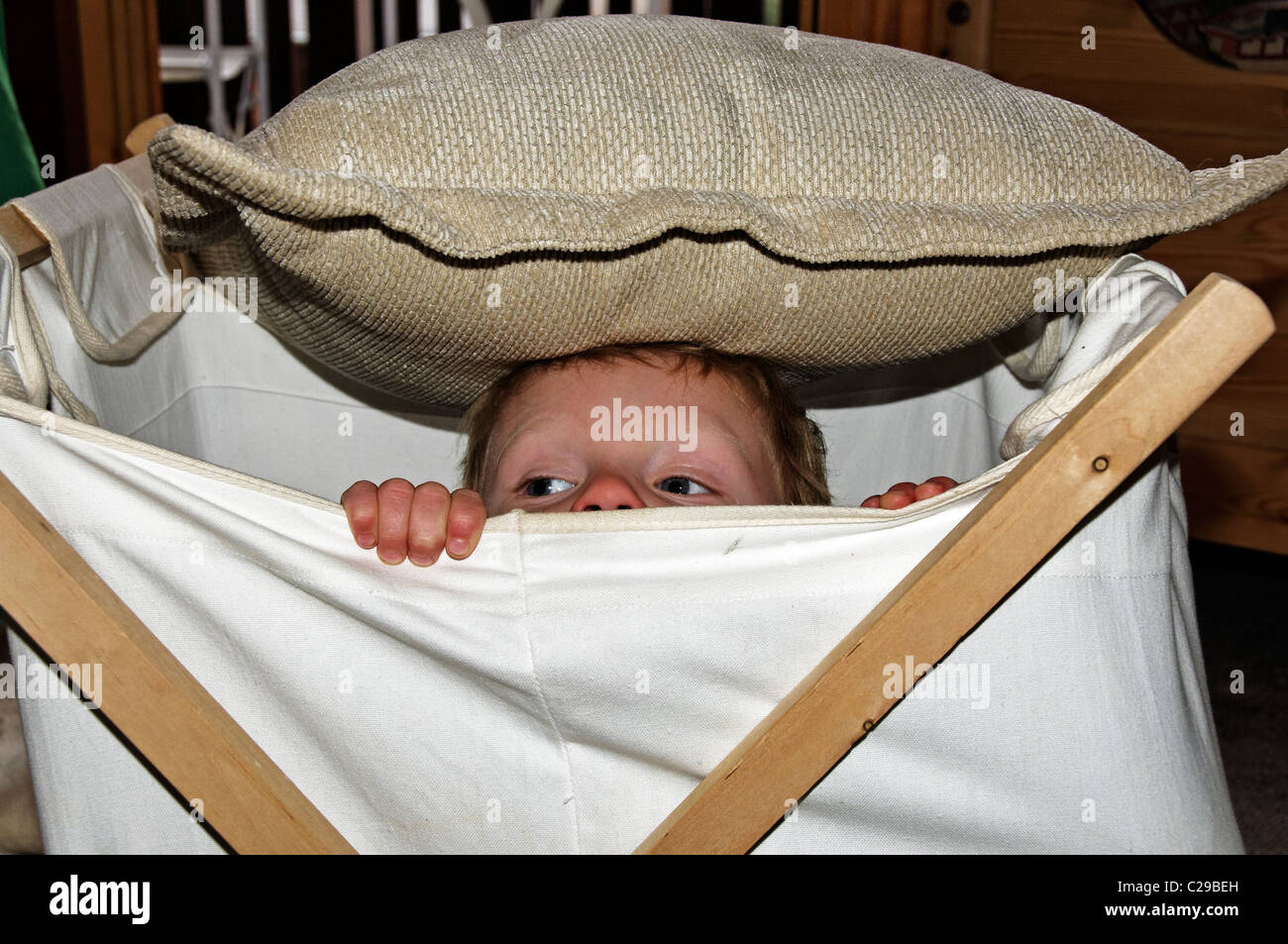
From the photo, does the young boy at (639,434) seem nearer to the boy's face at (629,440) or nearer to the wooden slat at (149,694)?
the boy's face at (629,440)

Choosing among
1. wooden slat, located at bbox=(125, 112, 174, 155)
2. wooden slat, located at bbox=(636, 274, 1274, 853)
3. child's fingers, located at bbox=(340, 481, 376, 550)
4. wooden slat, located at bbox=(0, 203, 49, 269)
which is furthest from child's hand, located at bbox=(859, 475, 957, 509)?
wooden slat, located at bbox=(125, 112, 174, 155)

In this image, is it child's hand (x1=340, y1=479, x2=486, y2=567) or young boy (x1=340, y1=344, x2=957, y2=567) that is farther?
young boy (x1=340, y1=344, x2=957, y2=567)

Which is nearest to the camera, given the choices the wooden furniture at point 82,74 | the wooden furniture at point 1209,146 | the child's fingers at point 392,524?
the child's fingers at point 392,524

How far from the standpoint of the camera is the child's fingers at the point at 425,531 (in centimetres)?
67

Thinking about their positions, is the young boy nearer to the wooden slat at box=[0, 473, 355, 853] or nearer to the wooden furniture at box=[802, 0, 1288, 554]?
the wooden slat at box=[0, 473, 355, 853]

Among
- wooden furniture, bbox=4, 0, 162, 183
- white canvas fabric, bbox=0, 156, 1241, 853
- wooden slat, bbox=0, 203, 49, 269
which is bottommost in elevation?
white canvas fabric, bbox=0, 156, 1241, 853

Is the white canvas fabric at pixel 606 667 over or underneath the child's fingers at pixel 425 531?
underneath

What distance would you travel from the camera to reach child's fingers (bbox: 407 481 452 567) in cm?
67

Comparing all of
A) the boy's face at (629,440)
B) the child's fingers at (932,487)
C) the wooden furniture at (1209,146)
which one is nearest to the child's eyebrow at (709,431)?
the boy's face at (629,440)

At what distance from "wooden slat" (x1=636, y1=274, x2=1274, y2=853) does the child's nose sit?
22 centimetres

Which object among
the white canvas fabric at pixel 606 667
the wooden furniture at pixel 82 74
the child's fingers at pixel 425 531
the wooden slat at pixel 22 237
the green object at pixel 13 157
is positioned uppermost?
the wooden furniture at pixel 82 74

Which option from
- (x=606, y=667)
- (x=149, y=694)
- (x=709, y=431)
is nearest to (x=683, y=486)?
(x=709, y=431)
